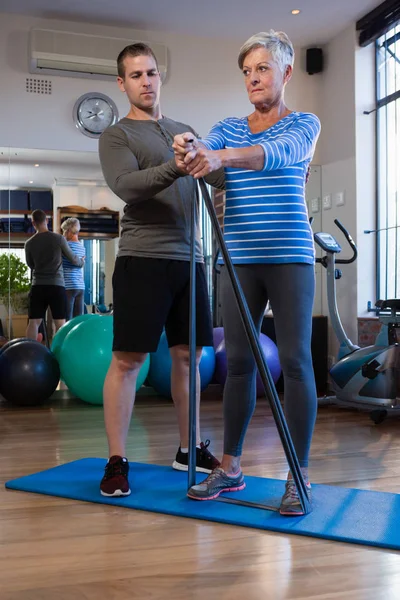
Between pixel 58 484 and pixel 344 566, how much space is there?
113cm

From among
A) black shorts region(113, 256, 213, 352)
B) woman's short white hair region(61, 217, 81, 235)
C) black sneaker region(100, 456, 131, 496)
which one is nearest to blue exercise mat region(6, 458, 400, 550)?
black sneaker region(100, 456, 131, 496)

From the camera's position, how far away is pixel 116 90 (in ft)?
16.5

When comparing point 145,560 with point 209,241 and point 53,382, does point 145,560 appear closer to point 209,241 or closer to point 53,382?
point 53,382

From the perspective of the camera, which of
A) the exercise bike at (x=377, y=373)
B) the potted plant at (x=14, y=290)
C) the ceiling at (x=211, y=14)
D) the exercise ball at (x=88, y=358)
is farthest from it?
the potted plant at (x=14, y=290)

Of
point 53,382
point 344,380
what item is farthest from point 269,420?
point 53,382

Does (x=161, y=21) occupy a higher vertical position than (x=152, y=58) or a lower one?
higher

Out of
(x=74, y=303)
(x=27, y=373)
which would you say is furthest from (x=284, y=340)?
(x=74, y=303)

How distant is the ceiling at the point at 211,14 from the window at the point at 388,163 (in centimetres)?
36

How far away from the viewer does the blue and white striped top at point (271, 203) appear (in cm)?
211

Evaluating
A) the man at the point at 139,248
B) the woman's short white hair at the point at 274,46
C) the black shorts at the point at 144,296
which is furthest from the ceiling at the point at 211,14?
the black shorts at the point at 144,296

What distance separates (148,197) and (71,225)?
9.00 feet

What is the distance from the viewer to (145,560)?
174 centimetres

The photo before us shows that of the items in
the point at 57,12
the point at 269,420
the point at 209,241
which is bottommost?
Result: the point at 269,420

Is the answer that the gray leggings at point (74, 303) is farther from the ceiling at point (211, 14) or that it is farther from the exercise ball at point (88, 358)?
the ceiling at point (211, 14)
